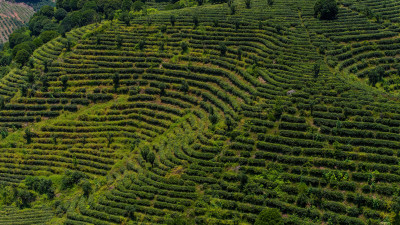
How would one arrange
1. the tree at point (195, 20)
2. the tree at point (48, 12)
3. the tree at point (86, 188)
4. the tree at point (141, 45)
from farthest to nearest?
the tree at point (48, 12) → the tree at point (195, 20) → the tree at point (141, 45) → the tree at point (86, 188)

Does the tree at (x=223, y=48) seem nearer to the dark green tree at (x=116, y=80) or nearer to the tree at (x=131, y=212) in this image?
the dark green tree at (x=116, y=80)

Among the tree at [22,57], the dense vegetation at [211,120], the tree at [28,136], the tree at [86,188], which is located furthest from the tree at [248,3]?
the tree at [86,188]

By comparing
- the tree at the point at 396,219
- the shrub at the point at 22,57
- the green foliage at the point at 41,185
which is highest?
the shrub at the point at 22,57

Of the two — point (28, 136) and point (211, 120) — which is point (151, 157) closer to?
point (211, 120)

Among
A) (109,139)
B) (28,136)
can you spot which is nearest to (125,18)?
(28,136)

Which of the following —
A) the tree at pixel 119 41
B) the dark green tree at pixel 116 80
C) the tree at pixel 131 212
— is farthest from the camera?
the tree at pixel 119 41

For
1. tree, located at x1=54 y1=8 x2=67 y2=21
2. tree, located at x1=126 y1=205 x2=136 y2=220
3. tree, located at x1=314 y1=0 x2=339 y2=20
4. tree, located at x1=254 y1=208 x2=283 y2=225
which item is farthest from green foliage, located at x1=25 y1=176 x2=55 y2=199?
tree, located at x1=54 y1=8 x2=67 y2=21

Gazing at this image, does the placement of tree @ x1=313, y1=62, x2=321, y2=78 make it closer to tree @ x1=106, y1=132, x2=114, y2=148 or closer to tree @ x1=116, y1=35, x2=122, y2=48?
tree @ x1=106, y1=132, x2=114, y2=148
